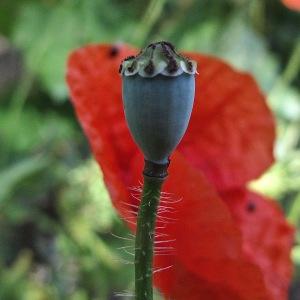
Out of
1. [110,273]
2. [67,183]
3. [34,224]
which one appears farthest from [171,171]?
[34,224]

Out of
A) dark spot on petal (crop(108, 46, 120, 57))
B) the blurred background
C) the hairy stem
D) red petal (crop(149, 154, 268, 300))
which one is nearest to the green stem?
the hairy stem

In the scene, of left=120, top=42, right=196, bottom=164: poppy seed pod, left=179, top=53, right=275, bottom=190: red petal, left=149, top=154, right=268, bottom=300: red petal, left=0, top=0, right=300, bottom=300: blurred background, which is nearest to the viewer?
left=120, top=42, right=196, bottom=164: poppy seed pod

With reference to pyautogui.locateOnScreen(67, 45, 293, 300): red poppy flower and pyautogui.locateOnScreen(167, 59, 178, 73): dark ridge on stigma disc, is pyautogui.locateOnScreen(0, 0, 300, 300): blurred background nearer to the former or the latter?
pyautogui.locateOnScreen(67, 45, 293, 300): red poppy flower

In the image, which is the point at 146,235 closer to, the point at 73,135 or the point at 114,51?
the point at 114,51

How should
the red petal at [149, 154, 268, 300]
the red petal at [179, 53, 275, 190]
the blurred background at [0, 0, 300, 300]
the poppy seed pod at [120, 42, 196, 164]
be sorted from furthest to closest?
the blurred background at [0, 0, 300, 300]
the red petal at [179, 53, 275, 190]
the red petal at [149, 154, 268, 300]
the poppy seed pod at [120, 42, 196, 164]

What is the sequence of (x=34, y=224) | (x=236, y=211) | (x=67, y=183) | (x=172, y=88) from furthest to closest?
1. (x=34, y=224)
2. (x=67, y=183)
3. (x=236, y=211)
4. (x=172, y=88)

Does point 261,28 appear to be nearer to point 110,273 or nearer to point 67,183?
point 67,183

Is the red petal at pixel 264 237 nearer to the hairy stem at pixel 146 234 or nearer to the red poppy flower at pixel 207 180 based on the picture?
the red poppy flower at pixel 207 180

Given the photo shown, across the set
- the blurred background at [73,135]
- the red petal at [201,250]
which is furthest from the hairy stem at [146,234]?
the blurred background at [73,135]
